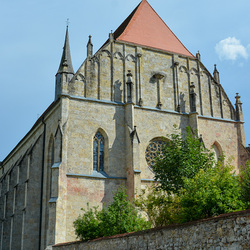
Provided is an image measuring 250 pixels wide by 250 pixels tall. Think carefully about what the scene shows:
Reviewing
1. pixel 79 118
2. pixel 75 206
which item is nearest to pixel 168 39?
pixel 79 118

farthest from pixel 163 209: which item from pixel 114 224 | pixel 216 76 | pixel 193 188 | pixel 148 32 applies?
pixel 148 32

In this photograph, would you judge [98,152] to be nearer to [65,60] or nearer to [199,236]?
[65,60]

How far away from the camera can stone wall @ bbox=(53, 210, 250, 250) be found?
8.40 meters

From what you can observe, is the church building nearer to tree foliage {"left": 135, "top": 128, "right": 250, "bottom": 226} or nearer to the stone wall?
tree foliage {"left": 135, "top": 128, "right": 250, "bottom": 226}

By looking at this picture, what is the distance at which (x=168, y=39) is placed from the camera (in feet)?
99.7

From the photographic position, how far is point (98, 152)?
955 inches

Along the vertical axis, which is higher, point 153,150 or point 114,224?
point 153,150

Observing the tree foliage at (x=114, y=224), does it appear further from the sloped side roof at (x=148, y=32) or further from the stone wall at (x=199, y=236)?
the sloped side roof at (x=148, y=32)

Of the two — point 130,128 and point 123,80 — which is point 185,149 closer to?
point 130,128

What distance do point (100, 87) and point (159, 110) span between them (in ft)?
14.2

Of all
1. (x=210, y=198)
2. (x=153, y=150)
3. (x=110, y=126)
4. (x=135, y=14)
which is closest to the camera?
(x=210, y=198)

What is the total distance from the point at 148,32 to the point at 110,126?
9188 millimetres

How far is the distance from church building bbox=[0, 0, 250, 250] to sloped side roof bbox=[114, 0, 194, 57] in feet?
0.34

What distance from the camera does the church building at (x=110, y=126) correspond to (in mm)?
22938
